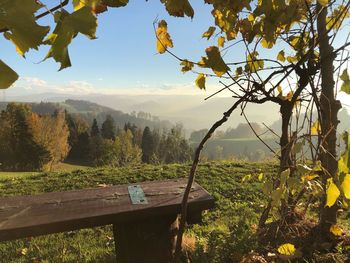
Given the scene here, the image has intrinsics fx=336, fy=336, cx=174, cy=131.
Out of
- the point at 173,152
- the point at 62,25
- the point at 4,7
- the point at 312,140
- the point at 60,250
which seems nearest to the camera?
the point at 4,7

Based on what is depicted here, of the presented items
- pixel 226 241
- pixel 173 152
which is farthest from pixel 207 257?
pixel 173 152

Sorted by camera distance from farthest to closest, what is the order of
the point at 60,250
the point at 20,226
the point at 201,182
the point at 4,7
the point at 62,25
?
the point at 201,182 → the point at 60,250 → the point at 20,226 → the point at 62,25 → the point at 4,7

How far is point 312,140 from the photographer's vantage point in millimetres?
2656

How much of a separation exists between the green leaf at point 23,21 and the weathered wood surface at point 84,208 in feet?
6.33

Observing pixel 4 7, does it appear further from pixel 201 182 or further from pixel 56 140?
pixel 56 140

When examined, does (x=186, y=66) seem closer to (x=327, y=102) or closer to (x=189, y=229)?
(x=327, y=102)

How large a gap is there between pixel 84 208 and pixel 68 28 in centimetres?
207

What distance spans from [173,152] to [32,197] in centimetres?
7365

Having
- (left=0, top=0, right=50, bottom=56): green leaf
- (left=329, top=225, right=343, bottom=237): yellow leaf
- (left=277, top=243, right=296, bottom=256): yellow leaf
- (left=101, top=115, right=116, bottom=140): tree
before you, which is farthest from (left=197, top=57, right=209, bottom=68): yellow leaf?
(left=101, top=115, right=116, bottom=140): tree

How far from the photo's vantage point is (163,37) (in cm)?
202

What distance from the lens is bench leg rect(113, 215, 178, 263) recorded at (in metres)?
2.71

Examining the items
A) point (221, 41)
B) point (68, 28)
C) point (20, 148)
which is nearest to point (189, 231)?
point (221, 41)

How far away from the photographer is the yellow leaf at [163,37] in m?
1.99

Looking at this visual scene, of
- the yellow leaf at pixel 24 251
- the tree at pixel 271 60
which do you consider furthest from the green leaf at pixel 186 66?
the yellow leaf at pixel 24 251
